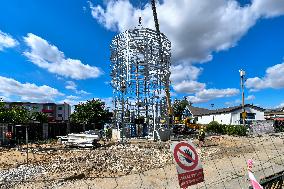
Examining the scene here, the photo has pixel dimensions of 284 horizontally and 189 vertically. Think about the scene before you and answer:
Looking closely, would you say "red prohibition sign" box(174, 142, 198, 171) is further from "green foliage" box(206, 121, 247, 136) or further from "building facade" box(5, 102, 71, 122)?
"building facade" box(5, 102, 71, 122)

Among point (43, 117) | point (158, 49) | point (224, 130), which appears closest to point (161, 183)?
point (158, 49)

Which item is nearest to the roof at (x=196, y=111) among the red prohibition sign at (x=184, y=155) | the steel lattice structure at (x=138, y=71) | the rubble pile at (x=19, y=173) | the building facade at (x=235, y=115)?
the building facade at (x=235, y=115)

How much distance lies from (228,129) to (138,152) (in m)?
23.4

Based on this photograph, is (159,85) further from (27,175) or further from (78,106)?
(78,106)

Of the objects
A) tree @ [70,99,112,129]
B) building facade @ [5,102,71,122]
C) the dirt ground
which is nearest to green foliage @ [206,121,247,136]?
the dirt ground

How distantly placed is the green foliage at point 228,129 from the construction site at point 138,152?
14 centimetres

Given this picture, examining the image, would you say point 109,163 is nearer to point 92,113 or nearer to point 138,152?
point 138,152

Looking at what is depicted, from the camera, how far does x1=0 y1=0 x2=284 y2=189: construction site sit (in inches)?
543

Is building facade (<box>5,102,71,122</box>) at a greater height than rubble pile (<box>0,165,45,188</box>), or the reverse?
building facade (<box>5,102,71,122</box>)

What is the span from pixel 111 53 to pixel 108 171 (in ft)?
71.1

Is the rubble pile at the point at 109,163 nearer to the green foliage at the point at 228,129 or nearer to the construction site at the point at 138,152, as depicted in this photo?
the construction site at the point at 138,152

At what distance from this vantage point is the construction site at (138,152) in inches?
543

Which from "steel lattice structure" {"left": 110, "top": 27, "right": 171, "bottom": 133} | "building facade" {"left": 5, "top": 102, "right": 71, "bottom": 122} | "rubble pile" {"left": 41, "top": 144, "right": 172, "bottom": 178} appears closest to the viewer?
"rubble pile" {"left": 41, "top": 144, "right": 172, "bottom": 178}

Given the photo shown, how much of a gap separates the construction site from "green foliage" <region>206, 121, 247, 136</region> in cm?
14
